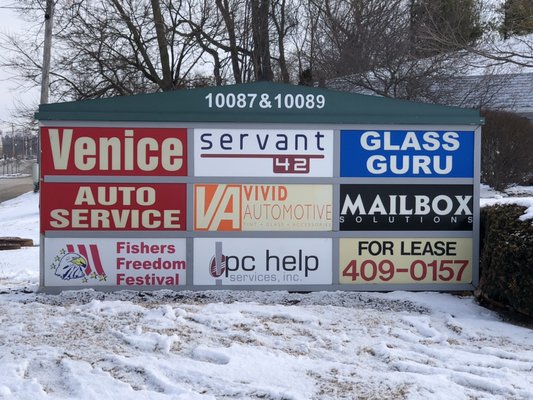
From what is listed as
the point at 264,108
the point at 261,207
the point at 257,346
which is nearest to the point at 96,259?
the point at 261,207

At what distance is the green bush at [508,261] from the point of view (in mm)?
6324

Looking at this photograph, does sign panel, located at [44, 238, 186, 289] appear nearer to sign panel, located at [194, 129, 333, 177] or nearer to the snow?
the snow

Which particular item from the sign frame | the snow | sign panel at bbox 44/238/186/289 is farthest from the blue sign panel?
sign panel at bbox 44/238/186/289

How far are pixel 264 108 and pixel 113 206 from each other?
1860 mm

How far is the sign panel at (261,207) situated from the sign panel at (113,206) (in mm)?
237

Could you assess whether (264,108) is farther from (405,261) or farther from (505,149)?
(505,149)

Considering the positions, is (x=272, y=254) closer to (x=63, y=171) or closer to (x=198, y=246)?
(x=198, y=246)

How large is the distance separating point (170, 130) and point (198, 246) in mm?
1236

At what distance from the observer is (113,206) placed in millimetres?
7348

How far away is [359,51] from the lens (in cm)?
2103

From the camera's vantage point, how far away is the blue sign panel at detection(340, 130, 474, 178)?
7461 mm

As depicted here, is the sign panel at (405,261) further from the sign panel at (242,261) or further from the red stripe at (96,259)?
the red stripe at (96,259)

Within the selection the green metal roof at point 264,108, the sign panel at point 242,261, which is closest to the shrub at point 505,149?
the green metal roof at point 264,108

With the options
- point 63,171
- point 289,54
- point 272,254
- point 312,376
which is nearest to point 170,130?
point 63,171
